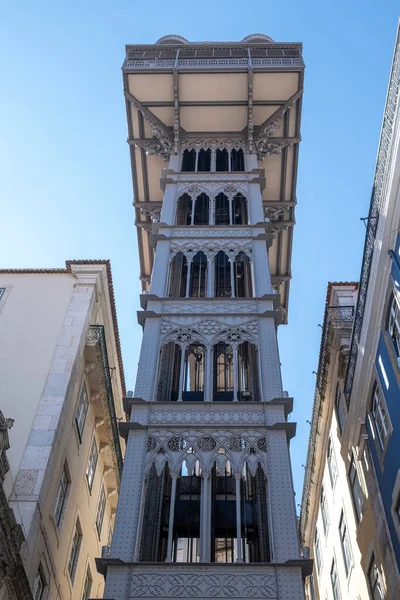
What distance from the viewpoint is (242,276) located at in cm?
2719

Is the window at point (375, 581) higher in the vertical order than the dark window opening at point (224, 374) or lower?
lower

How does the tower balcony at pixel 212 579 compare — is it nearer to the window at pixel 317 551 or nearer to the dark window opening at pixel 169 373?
the dark window opening at pixel 169 373

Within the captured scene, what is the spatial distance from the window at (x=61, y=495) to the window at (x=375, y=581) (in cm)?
880

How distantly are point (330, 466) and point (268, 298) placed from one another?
8.12 m

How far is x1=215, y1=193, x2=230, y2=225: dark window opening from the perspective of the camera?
3023 cm

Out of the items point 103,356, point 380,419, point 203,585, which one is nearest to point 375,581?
point 380,419

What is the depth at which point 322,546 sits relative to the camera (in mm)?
28328

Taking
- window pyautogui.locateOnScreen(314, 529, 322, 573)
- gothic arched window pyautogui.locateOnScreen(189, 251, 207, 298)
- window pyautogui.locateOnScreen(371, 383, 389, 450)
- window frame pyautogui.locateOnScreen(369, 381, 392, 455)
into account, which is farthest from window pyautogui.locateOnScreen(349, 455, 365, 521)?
gothic arched window pyautogui.locateOnScreen(189, 251, 207, 298)

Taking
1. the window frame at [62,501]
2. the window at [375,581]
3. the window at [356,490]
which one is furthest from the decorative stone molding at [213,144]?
the window at [375,581]

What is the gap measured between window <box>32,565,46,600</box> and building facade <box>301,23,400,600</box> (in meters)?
8.72

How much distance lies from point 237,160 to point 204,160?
1579mm

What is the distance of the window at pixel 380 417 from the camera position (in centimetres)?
1844

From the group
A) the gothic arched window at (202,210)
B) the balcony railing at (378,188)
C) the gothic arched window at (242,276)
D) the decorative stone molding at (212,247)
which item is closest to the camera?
the balcony railing at (378,188)

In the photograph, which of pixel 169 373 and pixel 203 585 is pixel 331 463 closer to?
pixel 169 373
